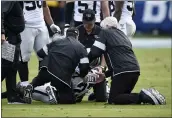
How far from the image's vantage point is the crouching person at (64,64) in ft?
39.3

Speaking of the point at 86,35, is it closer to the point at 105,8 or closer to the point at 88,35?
the point at 88,35

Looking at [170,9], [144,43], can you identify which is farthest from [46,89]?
[170,9]

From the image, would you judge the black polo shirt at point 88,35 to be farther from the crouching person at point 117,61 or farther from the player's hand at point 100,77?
the crouching person at point 117,61

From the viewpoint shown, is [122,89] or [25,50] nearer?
[122,89]

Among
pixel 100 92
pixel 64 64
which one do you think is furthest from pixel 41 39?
pixel 64 64

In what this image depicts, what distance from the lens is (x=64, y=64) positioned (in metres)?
12.0

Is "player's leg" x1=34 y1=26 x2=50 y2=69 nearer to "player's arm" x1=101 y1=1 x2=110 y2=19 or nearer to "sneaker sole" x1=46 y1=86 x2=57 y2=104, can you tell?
"player's arm" x1=101 y1=1 x2=110 y2=19

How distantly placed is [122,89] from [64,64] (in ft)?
2.97

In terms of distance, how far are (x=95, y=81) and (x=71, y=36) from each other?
760 millimetres

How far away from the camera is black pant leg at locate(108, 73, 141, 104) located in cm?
1176

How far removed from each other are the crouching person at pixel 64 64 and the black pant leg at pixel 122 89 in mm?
488

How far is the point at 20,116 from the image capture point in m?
10.2

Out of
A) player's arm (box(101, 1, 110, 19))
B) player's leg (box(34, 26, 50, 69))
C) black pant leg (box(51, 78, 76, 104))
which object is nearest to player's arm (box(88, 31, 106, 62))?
black pant leg (box(51, 78, 76, 104))

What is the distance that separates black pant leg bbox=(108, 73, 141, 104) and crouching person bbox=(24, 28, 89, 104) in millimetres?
488
